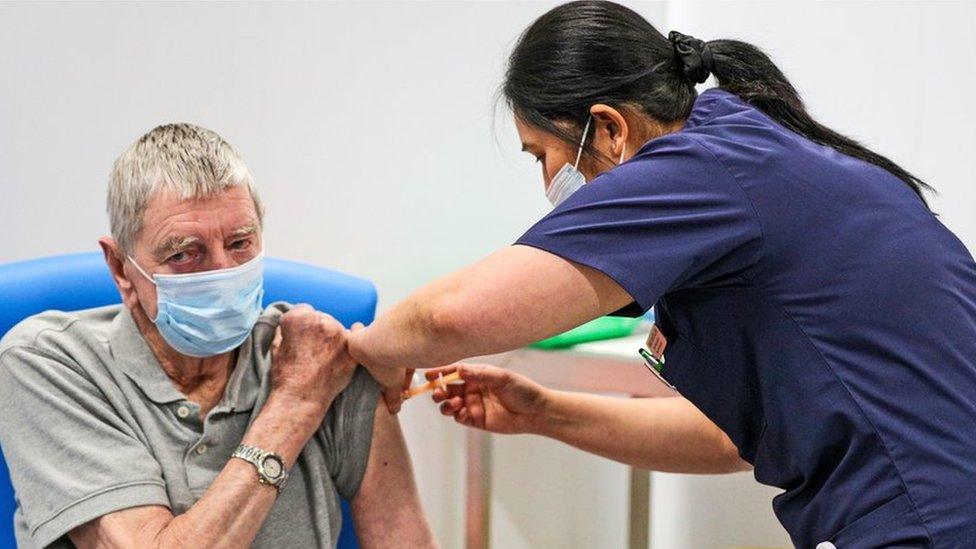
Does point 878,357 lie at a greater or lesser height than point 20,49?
lesser

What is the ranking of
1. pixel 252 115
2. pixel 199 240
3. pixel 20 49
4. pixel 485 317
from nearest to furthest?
pixel 485 317, pixel 199 240, pixel 20 49, pixel 252 115

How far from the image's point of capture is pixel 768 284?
1.38 m

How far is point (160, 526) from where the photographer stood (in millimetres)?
1545

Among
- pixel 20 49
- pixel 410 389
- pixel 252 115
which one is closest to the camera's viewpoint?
pixel 410 389

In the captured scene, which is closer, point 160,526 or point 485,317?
point 485,317

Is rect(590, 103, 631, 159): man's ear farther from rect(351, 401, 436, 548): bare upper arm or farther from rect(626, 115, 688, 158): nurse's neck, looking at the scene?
rect(351, 401, 436, 548): bare upper arm

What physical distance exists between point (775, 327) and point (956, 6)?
1679mm

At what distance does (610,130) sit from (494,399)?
1.95ft

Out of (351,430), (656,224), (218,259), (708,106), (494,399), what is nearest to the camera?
(656,224)

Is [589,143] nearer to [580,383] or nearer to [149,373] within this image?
[149,373]

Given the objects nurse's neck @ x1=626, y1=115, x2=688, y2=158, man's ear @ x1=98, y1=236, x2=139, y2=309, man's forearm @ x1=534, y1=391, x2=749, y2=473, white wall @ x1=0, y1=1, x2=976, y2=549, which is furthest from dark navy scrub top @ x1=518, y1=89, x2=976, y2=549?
white wall @ x1=0, y1=1, x2=976, y2=549

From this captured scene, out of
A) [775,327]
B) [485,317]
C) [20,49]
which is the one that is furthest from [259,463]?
[20,49]

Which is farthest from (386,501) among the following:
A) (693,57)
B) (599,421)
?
(693,57)

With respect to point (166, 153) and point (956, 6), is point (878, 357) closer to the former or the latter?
point (166, 153)
